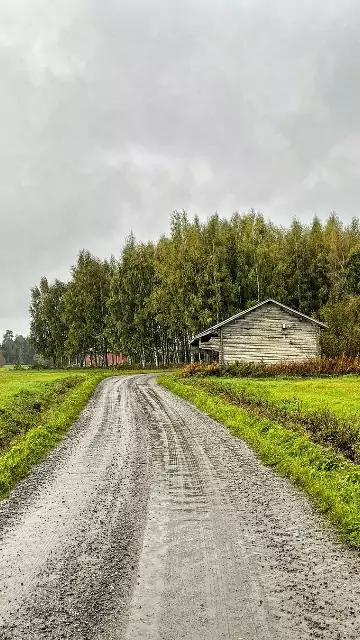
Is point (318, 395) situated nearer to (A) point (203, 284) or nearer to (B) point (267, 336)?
(B) point (267, 336)

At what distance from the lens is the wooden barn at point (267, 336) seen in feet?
157

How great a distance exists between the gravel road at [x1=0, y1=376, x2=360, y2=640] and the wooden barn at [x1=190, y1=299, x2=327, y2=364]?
36356 mm

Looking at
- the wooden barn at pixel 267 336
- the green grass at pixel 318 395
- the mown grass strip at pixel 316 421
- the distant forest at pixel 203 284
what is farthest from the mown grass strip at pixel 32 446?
the distant forest at pixel 203 284

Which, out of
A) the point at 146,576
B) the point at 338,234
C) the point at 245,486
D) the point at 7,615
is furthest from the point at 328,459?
the point at 338,234

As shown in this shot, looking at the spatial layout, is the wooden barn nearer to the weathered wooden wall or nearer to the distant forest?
the weathered wooden wall

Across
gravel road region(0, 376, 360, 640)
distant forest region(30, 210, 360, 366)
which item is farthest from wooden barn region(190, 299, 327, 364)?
gravel road region(0, 376, 360, 640)

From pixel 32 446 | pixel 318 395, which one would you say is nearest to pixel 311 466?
pixel 32 446

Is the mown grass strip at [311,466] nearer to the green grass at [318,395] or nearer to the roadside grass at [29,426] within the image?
the green grass at [318,395]

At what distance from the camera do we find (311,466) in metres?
10.3

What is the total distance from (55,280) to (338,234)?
5060cm

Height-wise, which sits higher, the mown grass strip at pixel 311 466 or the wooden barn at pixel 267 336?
the wooden barn at pixel 267 336

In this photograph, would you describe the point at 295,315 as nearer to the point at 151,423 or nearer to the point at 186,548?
the point at 151,423

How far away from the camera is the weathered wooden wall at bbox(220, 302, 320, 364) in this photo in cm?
4784

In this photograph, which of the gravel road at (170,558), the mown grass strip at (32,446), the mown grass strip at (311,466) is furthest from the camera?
the mown grass strip at (32,446)
